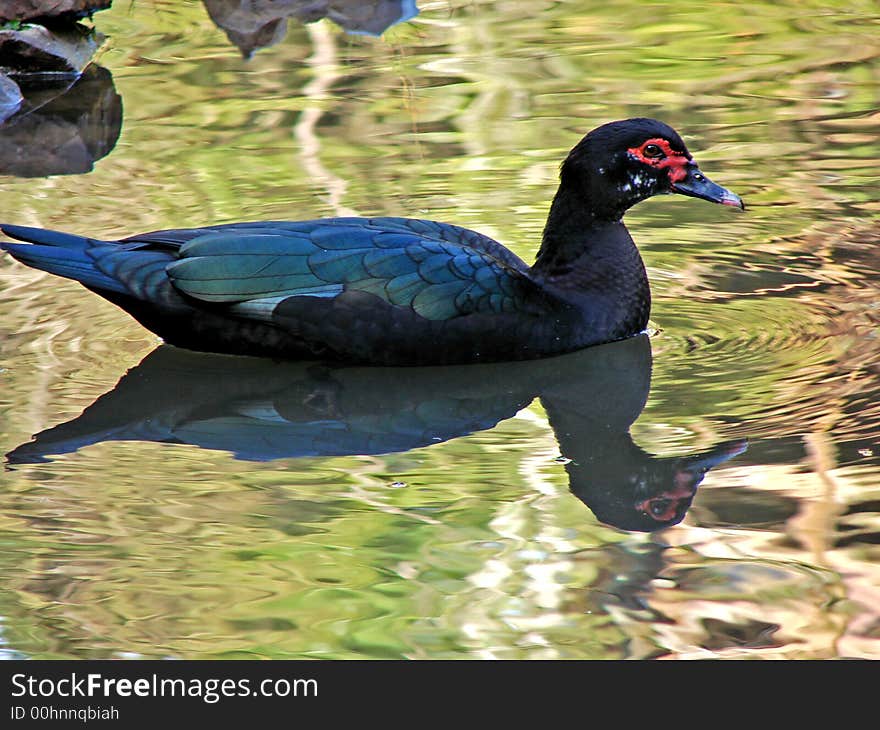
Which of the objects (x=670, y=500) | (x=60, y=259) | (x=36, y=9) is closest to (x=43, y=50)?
(x=36, y=9)

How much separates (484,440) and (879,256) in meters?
2.92

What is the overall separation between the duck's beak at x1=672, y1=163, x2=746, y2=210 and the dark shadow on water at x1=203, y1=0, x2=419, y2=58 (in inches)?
251

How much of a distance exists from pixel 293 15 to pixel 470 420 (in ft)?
26.9

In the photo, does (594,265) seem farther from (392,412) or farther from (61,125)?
(61,125)

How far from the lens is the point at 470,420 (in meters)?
6.57

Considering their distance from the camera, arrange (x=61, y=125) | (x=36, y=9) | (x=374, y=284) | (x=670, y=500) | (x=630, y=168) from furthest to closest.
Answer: (x=36, y=9) → (x=61, y=125) → (x=630, y=168) → (x=374, y=284) → (x=670, y=500)

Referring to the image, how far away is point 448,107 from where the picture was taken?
35.9 ft

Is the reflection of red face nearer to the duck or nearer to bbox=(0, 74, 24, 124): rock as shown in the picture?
the duck

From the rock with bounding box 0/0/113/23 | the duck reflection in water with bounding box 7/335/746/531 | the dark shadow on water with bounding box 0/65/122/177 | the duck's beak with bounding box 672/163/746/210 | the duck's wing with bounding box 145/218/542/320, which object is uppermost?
the rock with bounding box 0/0/113/23

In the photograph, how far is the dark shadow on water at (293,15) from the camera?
13.4 m

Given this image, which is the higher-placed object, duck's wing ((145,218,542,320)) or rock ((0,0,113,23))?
rock ((0,0,113,23))

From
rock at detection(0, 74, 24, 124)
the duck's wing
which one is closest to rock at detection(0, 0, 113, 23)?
rock at detection(0, 74, 24, 124)

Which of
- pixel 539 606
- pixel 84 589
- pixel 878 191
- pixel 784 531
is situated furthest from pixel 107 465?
pixel 878 191

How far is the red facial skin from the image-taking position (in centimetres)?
734
